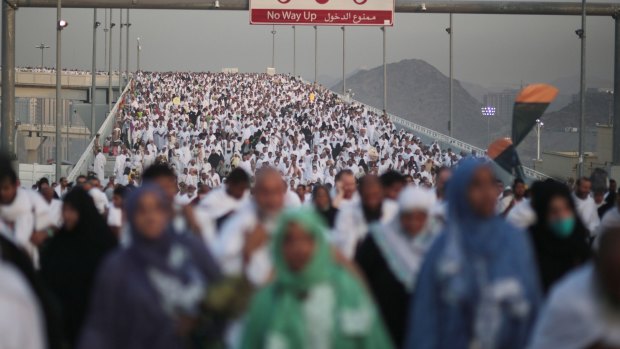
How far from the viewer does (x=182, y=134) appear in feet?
154

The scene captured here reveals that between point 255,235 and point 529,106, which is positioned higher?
point 529,106

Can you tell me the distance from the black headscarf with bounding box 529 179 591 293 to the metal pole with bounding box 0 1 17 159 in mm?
16975

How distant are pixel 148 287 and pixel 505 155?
26.6 ft

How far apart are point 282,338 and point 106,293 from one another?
0.97 m

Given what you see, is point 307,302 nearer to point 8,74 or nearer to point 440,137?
point 8,74

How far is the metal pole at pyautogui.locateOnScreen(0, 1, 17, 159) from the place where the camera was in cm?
2416

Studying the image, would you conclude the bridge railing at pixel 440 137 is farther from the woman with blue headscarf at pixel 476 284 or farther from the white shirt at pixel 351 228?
the woman with blue headscarf at pixel 476 284

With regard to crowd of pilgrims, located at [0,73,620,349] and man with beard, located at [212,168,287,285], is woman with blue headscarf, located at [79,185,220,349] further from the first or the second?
man with beard, located at [212,168,287,285]

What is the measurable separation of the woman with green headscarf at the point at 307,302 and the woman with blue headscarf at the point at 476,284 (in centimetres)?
59

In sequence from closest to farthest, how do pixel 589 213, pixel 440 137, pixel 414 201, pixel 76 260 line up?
pixel 414 201
pixel 76 260
pixel 589 213
pixel 440 137

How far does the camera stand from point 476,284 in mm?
6293

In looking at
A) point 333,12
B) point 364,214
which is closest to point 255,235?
point 364,214

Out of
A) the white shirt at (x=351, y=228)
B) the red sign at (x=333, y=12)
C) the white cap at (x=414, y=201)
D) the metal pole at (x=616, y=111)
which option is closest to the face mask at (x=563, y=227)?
the white cap at (x=414, y=201)

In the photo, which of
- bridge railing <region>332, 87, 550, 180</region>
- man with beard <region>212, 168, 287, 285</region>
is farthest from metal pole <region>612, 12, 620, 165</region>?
man with beard <region>212, 168, 287, 285</region>
